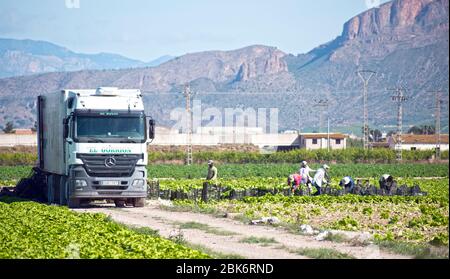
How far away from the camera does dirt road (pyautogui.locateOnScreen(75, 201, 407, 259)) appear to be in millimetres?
19109

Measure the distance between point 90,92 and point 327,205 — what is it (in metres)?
9.65

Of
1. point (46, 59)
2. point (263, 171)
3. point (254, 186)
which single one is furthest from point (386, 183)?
point (46, 59)

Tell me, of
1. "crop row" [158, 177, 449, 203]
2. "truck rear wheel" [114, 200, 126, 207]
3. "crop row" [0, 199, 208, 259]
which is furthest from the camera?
"crop row" [158, 177, 449, 203]

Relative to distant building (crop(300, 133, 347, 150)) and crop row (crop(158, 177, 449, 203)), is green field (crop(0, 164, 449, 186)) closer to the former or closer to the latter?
crop row (crop(158, 177, 449, 203))

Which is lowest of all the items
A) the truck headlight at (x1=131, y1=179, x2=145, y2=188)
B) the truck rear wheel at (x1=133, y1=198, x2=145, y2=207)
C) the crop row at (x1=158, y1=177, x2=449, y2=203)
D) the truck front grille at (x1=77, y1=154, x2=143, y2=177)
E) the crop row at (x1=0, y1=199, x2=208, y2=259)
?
the crop row at (x1=158, y1=177, x2=449, y2=203)

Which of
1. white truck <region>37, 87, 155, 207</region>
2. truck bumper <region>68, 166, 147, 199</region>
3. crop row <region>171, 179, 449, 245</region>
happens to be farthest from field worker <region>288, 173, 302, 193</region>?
truck bumper <region>68, 166, 147, 199</region>

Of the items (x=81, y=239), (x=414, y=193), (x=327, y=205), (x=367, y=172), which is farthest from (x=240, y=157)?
(x=81, y=239)

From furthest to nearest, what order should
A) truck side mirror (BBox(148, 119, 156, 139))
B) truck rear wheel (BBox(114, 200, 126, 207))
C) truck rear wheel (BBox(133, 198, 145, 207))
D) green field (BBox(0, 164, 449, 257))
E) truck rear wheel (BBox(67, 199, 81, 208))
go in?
1. truck rear wheel (BBox(114, 200, 126, 207))
2. truck rear wheel (BBox(133, 198, 145, 207))
3. truck rear wheel (BBox(67, 199, 81, 208))
4. truck side mirror (BBox(148, 119, 156, 139))
5. green field (BBox(0, 164, 449, 257))

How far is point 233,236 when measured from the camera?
22875 mm

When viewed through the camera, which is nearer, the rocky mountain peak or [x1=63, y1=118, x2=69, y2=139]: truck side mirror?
[x1=63, y1=118, x2=69, y2=139]: truck side mirror

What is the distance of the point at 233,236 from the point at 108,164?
388 inches

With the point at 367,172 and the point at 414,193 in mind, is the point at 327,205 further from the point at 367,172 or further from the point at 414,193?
the point at 367,172

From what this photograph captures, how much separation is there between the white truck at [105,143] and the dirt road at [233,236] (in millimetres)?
1056

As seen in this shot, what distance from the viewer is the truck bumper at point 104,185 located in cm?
3161
